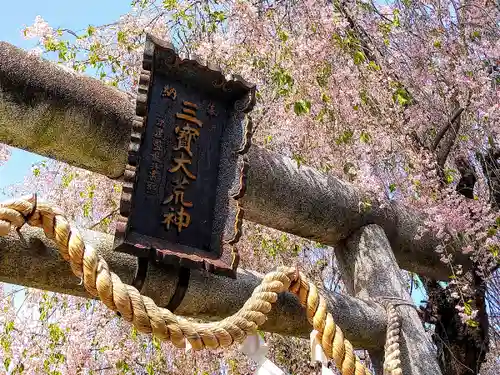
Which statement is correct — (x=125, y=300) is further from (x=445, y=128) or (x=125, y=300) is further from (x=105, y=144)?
(x=445, y=128)

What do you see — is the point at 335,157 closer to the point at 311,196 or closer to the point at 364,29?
the point at 311,196

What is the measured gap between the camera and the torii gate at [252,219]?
7.72 feet

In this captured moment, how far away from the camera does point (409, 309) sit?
133 inches

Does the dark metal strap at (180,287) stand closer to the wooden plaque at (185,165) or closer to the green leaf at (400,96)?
the wooden plaque at (185,165)

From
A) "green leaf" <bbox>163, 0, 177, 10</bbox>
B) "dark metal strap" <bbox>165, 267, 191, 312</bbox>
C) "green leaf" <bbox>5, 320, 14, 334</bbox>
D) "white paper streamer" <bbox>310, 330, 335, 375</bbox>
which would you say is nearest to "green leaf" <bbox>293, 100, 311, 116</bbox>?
"dark metal strap" <bbox>165, 267, 191, 312</bbox>

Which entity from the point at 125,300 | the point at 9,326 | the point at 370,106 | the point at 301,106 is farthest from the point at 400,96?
the point at 9,326

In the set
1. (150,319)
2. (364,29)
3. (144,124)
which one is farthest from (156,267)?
(364,29)

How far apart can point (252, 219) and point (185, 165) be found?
0.72 meters

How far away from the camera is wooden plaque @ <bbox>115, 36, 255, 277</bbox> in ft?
7.95

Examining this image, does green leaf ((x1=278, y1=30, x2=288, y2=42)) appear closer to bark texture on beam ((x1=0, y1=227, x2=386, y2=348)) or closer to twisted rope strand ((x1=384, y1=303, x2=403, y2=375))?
bark texture on beam ((x1=0, y1=227, x2=386, y2=348))

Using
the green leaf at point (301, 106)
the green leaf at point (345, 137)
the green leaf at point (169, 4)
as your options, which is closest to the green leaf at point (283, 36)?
the green leaf at point (301, 106)

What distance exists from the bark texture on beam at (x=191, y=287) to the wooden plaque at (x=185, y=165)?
16cm

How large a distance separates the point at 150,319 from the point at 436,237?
113 inches

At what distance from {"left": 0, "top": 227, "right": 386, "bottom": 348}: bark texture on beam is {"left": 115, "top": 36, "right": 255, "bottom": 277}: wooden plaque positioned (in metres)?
0.16
